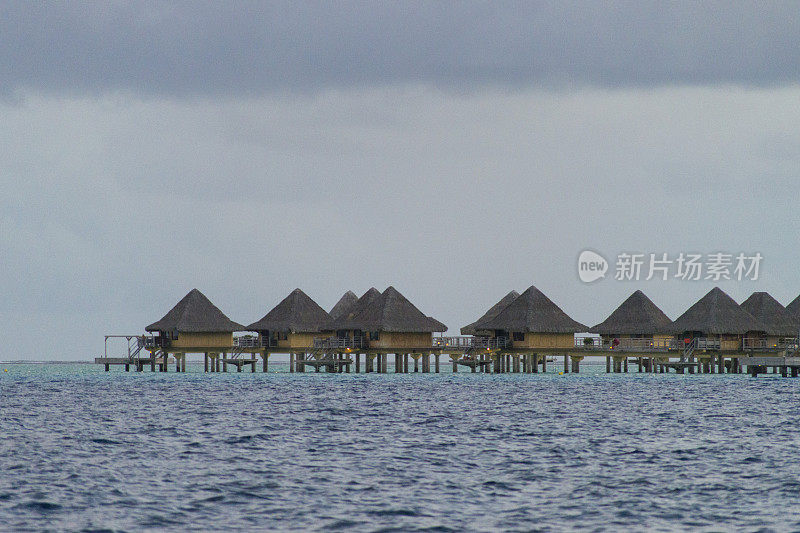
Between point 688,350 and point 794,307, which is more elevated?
point 794,307

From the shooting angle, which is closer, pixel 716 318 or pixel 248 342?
pixel 716 318

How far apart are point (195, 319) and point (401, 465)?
6046 centimetres

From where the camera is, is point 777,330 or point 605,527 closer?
point 605,527

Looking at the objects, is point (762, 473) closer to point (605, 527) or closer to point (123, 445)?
point (605, 527)

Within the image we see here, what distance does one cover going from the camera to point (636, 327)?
82.9m

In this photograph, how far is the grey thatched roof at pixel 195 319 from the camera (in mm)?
84250

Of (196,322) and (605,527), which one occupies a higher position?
(196,322)

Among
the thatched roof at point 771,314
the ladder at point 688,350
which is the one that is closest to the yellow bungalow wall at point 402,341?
the ladder at point 688,350

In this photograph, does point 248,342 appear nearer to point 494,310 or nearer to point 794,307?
point 494,310

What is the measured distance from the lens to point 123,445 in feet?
99.4

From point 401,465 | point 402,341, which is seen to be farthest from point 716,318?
point 401,465

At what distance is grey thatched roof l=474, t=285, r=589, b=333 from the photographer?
3173 inches

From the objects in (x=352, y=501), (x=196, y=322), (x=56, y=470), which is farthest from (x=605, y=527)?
(x=196, y=322)

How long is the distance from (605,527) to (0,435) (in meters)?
20.6
